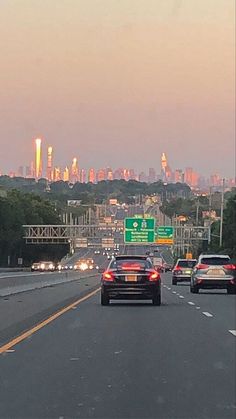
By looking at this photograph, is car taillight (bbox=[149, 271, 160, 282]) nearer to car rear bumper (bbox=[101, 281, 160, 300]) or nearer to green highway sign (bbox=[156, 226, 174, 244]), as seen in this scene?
car rear bumper (bbox=[101, 281, 160, 300])

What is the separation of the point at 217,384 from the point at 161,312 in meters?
15.7

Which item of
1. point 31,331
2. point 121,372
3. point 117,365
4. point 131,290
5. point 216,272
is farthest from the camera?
point 216,272

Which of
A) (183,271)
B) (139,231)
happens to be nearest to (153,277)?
(183,271)

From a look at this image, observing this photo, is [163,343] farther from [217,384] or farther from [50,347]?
[217,384]

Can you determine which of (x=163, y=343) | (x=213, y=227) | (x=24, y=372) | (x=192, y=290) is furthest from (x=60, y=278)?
(x=213, y=227)

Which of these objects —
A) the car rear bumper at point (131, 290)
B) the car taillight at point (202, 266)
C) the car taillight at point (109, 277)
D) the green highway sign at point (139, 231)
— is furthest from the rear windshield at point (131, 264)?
the green highway sign at point (139, 231)

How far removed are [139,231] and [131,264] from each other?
70.1 m

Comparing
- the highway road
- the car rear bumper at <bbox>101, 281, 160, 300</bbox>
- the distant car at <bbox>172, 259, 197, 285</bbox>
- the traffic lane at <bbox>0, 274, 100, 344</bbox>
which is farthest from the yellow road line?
the distant car at <bbox>172, 259, 197, 285</bbox>

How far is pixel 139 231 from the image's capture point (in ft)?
337

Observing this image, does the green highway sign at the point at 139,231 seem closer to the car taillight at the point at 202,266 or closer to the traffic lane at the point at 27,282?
the traffic lane at the point at 27,282

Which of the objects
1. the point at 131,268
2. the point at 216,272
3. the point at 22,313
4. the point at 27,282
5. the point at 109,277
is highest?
the point at 131,268

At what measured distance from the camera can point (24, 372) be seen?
14.5 metres

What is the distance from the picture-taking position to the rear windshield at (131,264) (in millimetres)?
32562

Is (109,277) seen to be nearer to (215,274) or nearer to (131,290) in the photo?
(131,290)
